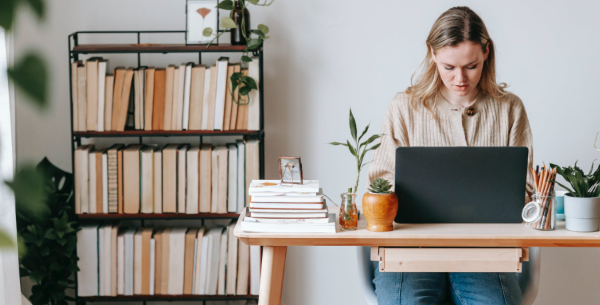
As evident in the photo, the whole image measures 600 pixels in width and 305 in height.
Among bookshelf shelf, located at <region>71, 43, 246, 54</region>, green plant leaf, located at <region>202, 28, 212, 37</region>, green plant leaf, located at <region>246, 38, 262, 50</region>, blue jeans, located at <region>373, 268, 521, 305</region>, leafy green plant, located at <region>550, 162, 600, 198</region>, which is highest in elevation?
green plant leaf, located at <region>202, 28, 212, 37</region>

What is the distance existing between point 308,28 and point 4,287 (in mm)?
1649

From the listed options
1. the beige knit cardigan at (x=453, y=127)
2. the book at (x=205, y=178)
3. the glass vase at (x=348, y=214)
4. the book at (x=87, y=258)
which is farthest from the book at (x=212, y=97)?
the glass vase at (x=348, y=214)

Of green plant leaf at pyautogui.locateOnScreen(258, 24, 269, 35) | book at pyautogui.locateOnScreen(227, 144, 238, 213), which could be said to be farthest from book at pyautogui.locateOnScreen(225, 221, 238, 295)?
green plant leaf at pyautogui.locateOnScreen(258, 24, 269, 35)

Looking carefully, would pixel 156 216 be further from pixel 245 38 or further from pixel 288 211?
pixel 288 211

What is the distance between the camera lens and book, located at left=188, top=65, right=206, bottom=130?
2.28 metres

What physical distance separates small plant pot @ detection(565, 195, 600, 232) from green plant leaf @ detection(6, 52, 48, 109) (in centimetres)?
145

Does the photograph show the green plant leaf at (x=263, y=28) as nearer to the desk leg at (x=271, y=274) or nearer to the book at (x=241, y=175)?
the book at (x=241, y=175)

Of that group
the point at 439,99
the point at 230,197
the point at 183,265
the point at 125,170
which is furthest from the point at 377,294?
the point at 125,170

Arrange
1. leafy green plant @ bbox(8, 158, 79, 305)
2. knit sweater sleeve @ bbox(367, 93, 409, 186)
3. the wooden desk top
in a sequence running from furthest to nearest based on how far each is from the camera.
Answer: leafy green plant @ bbox(8, 158, 79, 305), knit sweater sleeve @ bbox(367, 93, 409, 186), the wooden desk top

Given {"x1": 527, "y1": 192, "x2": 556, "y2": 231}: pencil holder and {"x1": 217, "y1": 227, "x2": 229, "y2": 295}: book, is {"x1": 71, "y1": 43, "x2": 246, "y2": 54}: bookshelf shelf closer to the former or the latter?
{"x1": 217, "y1": 227, "x2": 229, "y2": 295}: book

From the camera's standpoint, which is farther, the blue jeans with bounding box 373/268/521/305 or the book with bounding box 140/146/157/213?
the book with bounding box 140/146/157/213

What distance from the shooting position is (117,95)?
2.27 m

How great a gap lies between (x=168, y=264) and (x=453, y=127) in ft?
4.61

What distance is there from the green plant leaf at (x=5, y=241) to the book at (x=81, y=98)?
7.28 feet
